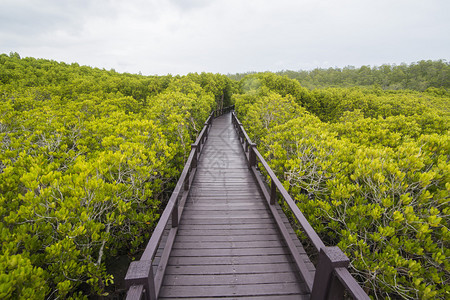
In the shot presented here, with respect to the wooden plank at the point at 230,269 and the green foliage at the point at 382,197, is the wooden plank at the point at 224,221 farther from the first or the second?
the wooden plank at the point at 230,269

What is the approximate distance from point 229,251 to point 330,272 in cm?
177

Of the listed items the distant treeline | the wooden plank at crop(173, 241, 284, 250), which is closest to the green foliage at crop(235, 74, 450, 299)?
the wooden plank at crop(173, 241, 284, 250)

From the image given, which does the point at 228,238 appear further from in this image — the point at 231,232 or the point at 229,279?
the point at 229,279

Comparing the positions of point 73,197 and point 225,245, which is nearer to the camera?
point 73,197

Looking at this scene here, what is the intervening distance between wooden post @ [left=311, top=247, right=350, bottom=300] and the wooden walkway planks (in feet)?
2.24

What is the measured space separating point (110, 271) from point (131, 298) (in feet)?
14.2

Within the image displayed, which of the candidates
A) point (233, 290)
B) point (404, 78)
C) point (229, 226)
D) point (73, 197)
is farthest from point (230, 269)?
point (404, 78)

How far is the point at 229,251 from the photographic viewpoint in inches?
132

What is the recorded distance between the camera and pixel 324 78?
2566 inches

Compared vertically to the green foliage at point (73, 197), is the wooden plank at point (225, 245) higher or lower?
lower

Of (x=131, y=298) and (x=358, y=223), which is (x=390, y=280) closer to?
(x=358, y=223)

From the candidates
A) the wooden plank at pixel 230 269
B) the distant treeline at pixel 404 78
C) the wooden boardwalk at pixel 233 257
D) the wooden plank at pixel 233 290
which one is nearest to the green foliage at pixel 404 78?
the distant treeline at pixel 404 78

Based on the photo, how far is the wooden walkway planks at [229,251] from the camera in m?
2.67

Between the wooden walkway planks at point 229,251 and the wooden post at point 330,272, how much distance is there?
68 centimetres
